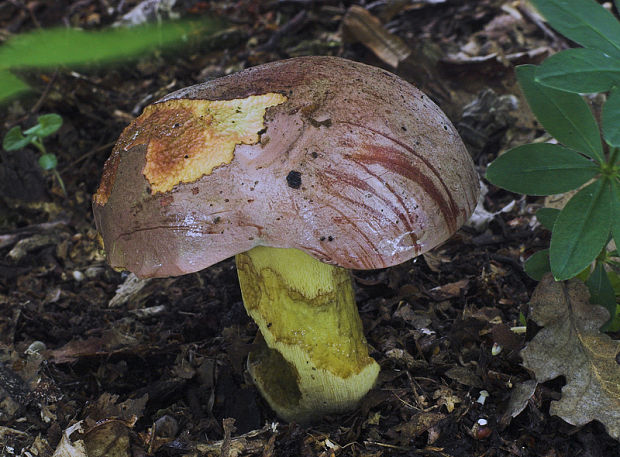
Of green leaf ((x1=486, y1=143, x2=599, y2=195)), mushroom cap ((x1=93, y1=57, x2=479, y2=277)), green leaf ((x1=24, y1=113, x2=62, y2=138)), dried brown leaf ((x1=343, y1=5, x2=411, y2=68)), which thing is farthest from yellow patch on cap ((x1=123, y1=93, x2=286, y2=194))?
dried brown leaf ((x1=343, y1=5, x2=411, y2=68))

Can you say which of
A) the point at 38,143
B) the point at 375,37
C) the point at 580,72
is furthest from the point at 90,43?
the point at 580,72

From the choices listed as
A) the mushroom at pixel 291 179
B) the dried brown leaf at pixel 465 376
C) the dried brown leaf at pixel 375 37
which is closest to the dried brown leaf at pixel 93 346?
the mushroom at pixel 291 179

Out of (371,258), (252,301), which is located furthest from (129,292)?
(371,258)

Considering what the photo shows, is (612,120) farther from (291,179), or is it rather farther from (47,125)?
(47,125)

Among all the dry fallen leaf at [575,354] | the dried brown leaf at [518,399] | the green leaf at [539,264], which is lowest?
the dried brown leaf at [518,399]

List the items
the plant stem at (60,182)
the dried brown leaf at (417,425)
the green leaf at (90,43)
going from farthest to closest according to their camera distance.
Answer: the green leaf at (90,43) → the plant stem at (60,182) → the dried brown leaf at (417,425)

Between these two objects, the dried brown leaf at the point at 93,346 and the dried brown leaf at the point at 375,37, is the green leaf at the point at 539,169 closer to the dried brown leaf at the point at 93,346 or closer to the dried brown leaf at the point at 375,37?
the dried brown leaf at the point at 93,346

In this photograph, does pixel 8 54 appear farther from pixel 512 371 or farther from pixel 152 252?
pixel 512 371
